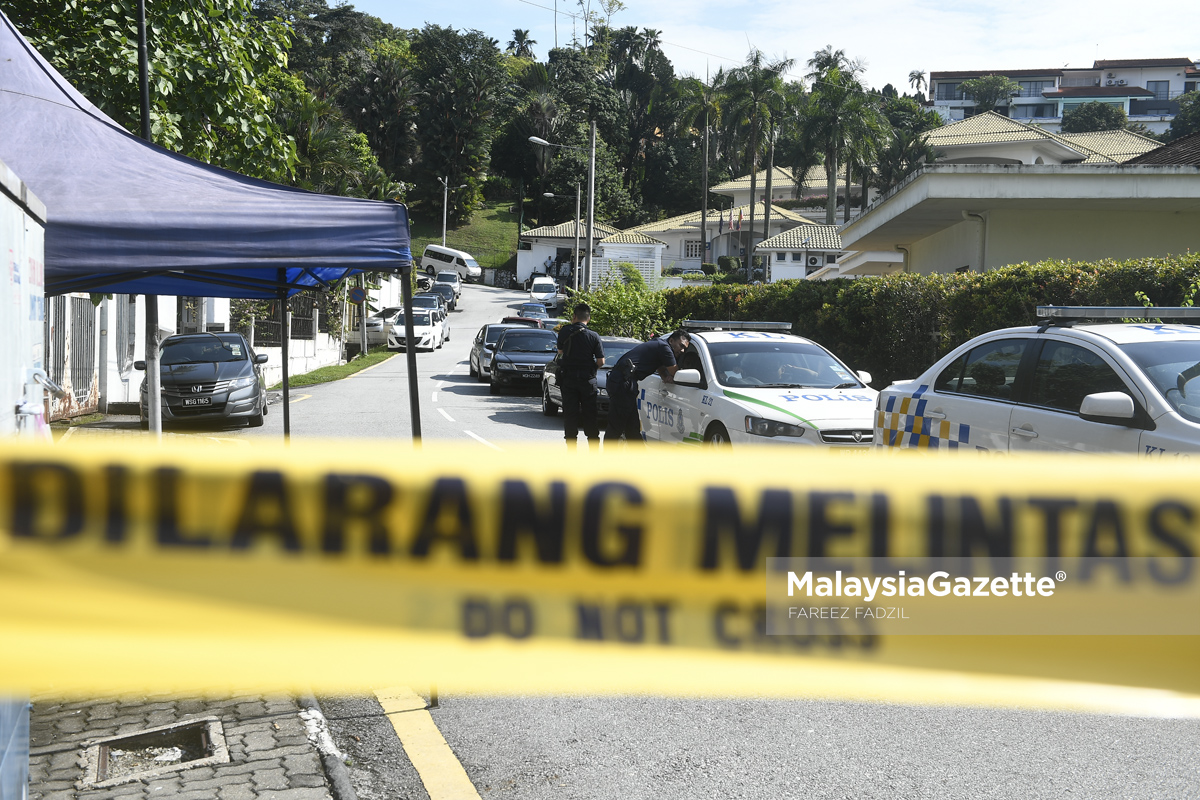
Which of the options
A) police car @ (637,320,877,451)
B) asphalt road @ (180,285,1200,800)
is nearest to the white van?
police car @ (637,320,877,451)

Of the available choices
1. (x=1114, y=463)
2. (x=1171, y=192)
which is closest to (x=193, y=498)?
(x=1114, y=463)

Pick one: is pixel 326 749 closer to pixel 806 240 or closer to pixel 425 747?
pixel 425 747

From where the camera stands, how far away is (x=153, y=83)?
10.2m

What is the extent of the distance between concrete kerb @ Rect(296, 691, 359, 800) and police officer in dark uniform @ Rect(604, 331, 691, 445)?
18.2 feet

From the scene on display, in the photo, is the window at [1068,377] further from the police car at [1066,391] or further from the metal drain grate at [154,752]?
the metal drain grate at [154,752]

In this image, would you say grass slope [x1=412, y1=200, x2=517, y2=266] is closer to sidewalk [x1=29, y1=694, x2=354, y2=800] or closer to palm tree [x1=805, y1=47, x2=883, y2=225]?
palm tree [x1=805, y1=47, x2=883, y2=225]

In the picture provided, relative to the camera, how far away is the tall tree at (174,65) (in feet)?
32.9

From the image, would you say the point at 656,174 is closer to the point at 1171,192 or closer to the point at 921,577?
the point at 1171,192

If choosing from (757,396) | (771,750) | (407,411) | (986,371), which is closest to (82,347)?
(407,411)

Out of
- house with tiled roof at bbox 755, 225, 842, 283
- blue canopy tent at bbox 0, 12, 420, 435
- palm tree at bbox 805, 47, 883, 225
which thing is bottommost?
blue canopy tent at bbox 0, 12, 420, 435

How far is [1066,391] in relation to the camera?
18.8 ft

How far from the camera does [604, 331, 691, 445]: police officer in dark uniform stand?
9.69 m

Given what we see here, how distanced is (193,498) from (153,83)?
976 cm

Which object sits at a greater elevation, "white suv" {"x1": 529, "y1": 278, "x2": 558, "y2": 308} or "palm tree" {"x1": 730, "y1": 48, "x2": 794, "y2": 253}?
"palm tree" {"x1": 730, "y1": 48, "x2": 794, "y2": 253}
